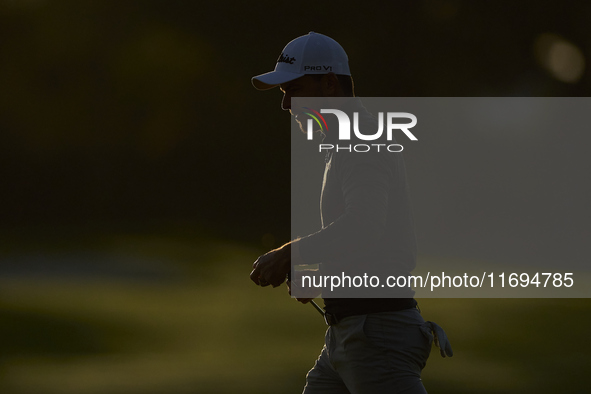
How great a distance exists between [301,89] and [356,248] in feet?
1.85

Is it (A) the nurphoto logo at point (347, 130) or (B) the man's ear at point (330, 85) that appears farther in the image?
(B) the man's ear at point (330, 85)

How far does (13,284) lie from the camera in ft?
30.9

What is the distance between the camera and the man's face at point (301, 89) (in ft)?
7.09

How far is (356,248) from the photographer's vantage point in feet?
6.16

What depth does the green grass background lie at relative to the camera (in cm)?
512

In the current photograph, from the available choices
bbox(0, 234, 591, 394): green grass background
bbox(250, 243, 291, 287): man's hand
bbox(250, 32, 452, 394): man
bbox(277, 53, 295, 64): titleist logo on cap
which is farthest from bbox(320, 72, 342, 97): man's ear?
bbox(0, 234, 591, 394): green grass background

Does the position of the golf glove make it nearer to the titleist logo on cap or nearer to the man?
the man

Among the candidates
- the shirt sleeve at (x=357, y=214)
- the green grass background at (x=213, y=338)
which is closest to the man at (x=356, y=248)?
the shirt sleeve at (x=357, y=214)

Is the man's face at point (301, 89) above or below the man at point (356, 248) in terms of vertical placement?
above

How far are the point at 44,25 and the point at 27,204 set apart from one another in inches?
170

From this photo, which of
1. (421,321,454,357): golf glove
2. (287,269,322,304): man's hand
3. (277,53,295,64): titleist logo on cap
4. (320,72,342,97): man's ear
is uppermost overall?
(277,53,295,64): titleist logo on cap

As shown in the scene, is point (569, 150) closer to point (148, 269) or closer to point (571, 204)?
point (571, 204)

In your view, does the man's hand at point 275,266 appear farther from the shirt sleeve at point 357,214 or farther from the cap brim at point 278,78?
the cap brim at point 278,78

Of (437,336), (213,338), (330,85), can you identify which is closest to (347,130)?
(330,85)
